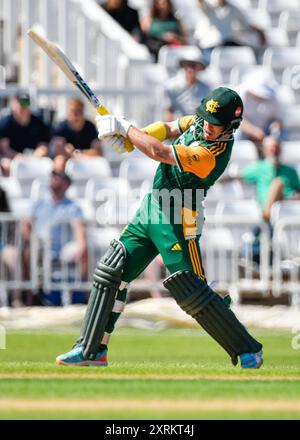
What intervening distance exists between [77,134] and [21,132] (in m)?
0.71

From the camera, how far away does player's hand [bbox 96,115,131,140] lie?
9867mm

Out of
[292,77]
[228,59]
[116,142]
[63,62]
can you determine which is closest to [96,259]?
[228,59]

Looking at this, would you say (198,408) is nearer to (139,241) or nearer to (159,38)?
(139,241)

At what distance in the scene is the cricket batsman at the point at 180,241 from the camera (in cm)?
1000

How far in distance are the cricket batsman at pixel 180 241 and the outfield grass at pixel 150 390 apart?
0.79 ft

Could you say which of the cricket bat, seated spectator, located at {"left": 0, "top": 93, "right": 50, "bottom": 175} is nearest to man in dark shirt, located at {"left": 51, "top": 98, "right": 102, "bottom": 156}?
seated spectator, located at {"left": 0, "top": 93, "right": 50, "bottom": 175}

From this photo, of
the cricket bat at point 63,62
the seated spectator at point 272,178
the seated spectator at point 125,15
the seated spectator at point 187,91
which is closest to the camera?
the cricket bat at point 63,62

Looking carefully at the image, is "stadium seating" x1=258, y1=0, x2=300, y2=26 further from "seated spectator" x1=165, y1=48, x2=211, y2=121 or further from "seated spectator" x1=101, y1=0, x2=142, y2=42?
"seated spectator" x1=165, y1=48, x2=211, y2=121

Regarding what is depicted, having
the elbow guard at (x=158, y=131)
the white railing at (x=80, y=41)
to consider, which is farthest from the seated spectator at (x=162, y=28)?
the elbow guard at (x=158, y=131)

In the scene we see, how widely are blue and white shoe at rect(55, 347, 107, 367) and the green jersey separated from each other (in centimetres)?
124

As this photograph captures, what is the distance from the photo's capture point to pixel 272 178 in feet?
57.8

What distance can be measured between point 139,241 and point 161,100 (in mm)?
9167

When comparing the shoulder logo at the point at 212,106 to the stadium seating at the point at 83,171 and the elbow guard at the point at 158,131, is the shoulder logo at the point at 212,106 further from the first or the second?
the stadium seating at the point at 83,171

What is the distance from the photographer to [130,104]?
1958 cm
